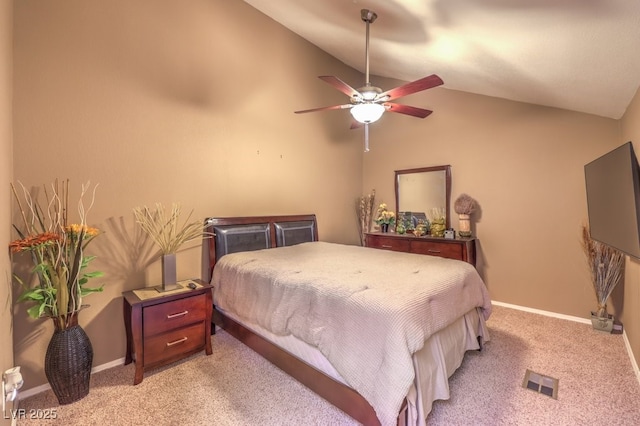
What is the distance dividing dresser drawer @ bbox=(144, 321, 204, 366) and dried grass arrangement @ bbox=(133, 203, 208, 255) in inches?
28.3

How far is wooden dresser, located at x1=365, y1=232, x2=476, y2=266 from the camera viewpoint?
3.73 m

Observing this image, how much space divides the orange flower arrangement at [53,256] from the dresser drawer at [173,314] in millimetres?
466

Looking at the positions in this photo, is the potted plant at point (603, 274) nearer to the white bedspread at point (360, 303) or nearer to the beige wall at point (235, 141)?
the beige wall at point (235, 141)

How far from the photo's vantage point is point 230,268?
9.24 ft

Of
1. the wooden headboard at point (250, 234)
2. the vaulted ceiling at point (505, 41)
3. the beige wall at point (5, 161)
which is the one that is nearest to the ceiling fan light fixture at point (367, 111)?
the vaulted ceiling at point (505, 41)

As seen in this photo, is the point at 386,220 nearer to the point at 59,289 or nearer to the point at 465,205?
the point at 465,205

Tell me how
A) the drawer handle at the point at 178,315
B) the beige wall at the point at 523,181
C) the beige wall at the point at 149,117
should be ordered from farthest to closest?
1. the beige wall at the point at 523,181
2. the drawer handle at the point at 178,315
3. the beige wall at the point at 149,117

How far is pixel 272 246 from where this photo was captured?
3.62 metres

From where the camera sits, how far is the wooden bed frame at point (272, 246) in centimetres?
173

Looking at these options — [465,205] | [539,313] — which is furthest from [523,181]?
[539,313]

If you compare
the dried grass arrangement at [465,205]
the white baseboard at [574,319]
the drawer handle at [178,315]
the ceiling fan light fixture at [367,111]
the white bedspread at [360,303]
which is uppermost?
the ceiling fan light fixture at [367,111]

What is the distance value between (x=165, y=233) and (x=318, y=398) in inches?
75.5

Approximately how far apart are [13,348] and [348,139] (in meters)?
4.67

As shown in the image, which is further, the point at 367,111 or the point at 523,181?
the point at 523,181
